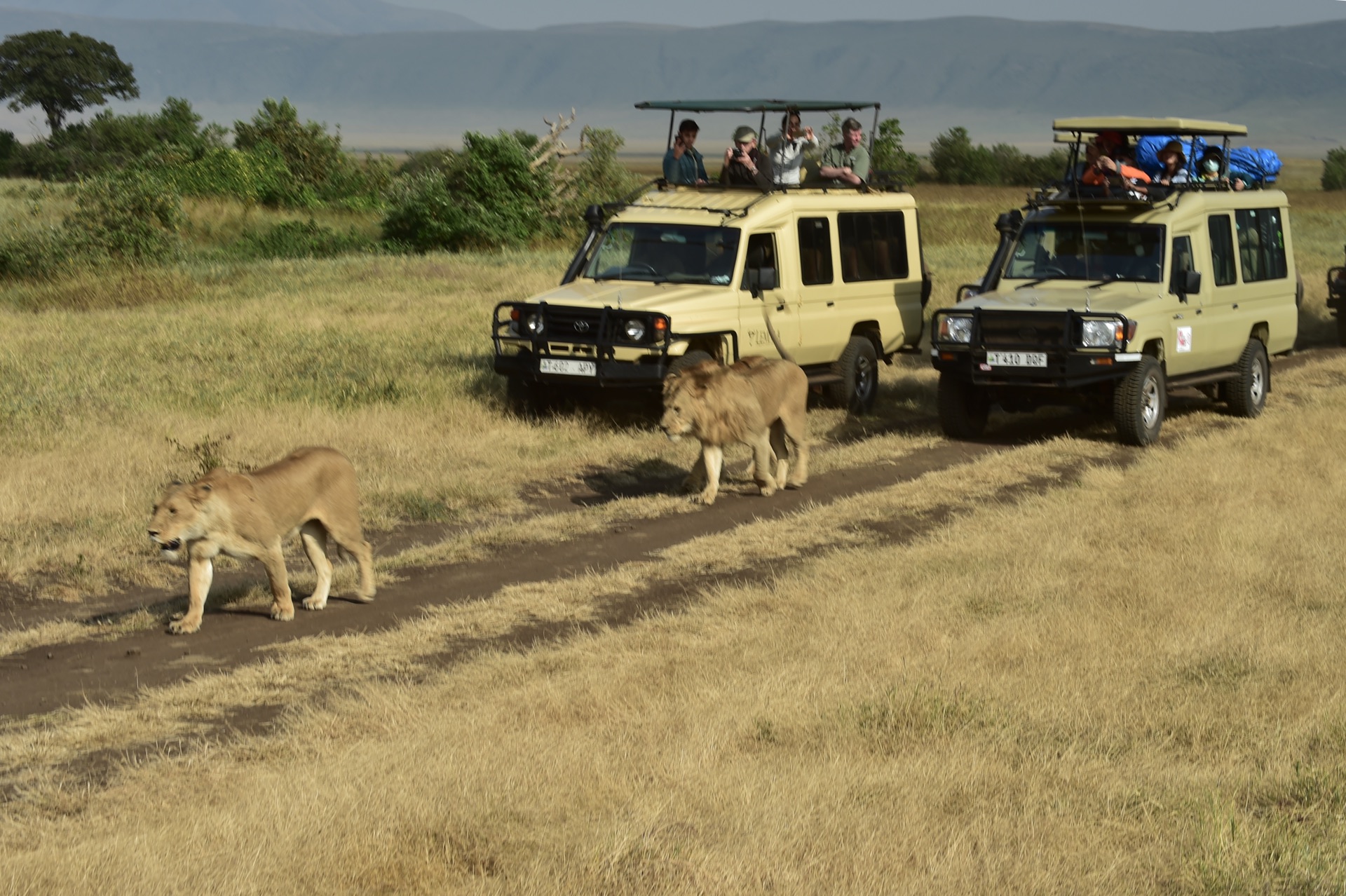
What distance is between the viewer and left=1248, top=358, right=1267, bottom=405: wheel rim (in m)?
15.5

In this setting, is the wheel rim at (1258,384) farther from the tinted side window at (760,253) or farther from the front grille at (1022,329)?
the tinted side window at (760,253)

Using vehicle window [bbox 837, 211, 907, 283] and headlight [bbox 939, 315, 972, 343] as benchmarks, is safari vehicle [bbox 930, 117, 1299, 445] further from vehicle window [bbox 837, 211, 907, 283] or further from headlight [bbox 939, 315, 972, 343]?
vehicle window [bbox 837, 211, 907, 283]

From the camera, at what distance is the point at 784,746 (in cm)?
603

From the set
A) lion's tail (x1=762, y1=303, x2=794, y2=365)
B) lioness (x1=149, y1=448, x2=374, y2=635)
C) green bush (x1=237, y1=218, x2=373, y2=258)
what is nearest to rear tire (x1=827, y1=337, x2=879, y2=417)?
lion's tail (x1=762, y1=303, x2=794, y2=365)

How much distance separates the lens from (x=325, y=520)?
851 centimetres

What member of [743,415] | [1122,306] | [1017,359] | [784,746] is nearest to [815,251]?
[1017,359]

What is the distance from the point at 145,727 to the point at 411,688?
1.11 meters

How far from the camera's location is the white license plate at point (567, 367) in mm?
13945

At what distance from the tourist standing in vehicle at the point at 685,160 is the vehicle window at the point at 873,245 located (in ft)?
5.41

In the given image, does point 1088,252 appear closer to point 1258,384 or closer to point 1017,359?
point 1017,359

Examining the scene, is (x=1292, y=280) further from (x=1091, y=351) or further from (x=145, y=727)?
(x=145, y=727)

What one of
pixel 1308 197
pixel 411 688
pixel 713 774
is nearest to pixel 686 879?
pixel 713 774

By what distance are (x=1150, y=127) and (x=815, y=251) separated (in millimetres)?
3348

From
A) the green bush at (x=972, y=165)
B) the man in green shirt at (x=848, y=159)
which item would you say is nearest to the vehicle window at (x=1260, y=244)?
the man in green shirt at (x=848, y=159)
